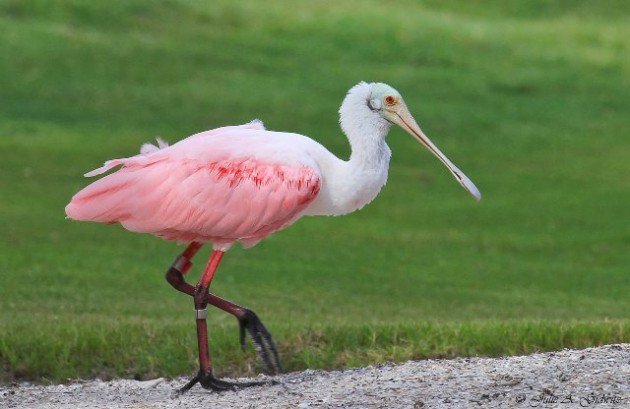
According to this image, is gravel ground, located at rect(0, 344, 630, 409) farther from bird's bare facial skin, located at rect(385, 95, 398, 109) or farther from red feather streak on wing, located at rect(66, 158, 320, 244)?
bird's bare facial skin, located at rect(385, 95, 398, 109)

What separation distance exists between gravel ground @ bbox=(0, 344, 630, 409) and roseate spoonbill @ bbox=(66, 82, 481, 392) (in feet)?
1.20

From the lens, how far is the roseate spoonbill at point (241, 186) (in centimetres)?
802

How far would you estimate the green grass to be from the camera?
947 centimetres

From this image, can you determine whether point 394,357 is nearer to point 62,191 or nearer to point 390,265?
point 390,265

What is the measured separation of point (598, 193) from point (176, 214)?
12.3 m

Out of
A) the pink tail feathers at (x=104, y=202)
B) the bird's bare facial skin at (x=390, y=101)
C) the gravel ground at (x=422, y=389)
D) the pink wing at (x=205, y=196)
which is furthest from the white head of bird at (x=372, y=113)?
the pink tail feathers at (x=104, y=202)

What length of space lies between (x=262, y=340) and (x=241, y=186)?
0.90 m

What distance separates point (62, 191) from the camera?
59.4ft

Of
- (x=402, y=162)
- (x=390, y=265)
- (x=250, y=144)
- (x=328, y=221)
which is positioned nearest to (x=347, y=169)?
(x=250, y=144)

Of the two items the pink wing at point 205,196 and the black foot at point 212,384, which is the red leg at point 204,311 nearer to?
the black foot at point 212,384

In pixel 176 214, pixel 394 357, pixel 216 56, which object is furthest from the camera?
pixel 216 56

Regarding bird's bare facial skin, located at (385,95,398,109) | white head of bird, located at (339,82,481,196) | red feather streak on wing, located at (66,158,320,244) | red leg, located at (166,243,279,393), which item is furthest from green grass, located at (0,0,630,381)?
bird's bare facial skin, located at (385,95,398,109)

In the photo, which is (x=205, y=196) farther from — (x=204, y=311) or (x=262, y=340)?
(x=262, y=340)

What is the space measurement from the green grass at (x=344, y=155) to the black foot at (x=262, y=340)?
2.28 ft
